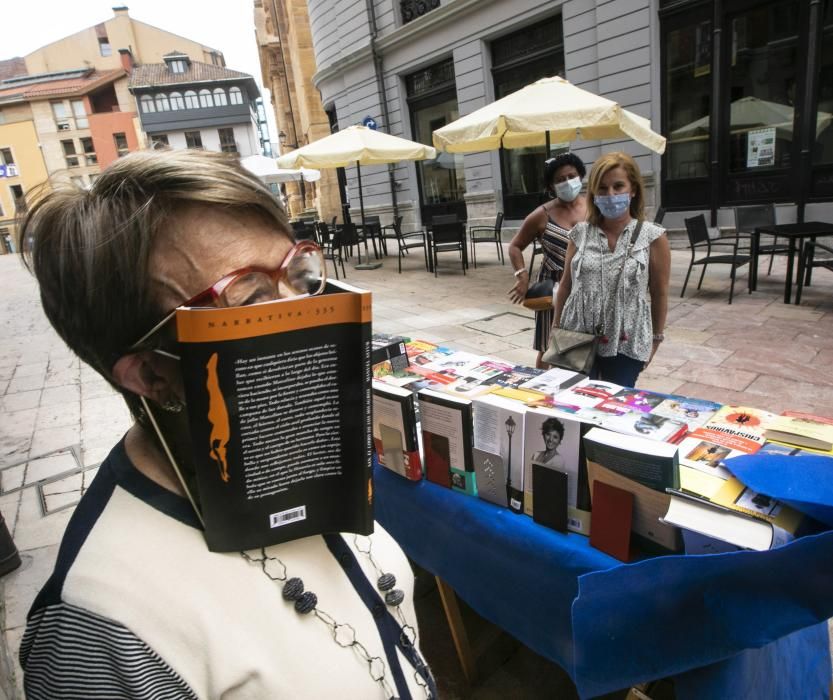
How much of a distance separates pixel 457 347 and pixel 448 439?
3.96 m

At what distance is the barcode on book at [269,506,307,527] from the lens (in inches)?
30.4

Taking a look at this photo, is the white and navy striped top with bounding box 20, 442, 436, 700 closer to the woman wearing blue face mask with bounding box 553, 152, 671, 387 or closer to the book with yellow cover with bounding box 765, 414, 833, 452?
the book with yellow cover with bounding box 765, 414, 833, 452

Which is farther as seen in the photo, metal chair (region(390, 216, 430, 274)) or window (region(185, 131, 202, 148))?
window (region(185, 131, 202, 148))

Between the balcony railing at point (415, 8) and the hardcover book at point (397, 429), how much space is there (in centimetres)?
1431

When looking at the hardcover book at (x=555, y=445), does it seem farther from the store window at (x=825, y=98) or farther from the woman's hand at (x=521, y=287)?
the store window at (x=825, y=98)

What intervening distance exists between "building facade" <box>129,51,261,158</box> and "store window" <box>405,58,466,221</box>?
39.3m

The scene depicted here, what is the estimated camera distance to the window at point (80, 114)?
4931cm

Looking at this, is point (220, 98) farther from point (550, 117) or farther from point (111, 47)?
point (550, 117)

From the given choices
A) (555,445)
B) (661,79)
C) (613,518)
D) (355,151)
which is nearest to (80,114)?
(355,151)

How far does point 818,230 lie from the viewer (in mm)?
5664

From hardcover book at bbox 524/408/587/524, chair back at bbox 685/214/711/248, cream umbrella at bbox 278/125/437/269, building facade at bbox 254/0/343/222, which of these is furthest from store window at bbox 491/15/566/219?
hardcover book at bbox 524/408/587/524

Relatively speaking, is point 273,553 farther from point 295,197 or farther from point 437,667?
point 295,197

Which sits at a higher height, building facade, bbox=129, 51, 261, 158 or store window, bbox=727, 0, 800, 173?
building facade, bbox=129, 51, 261, 158

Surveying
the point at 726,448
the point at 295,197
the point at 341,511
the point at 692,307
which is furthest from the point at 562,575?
the point at 295,197
